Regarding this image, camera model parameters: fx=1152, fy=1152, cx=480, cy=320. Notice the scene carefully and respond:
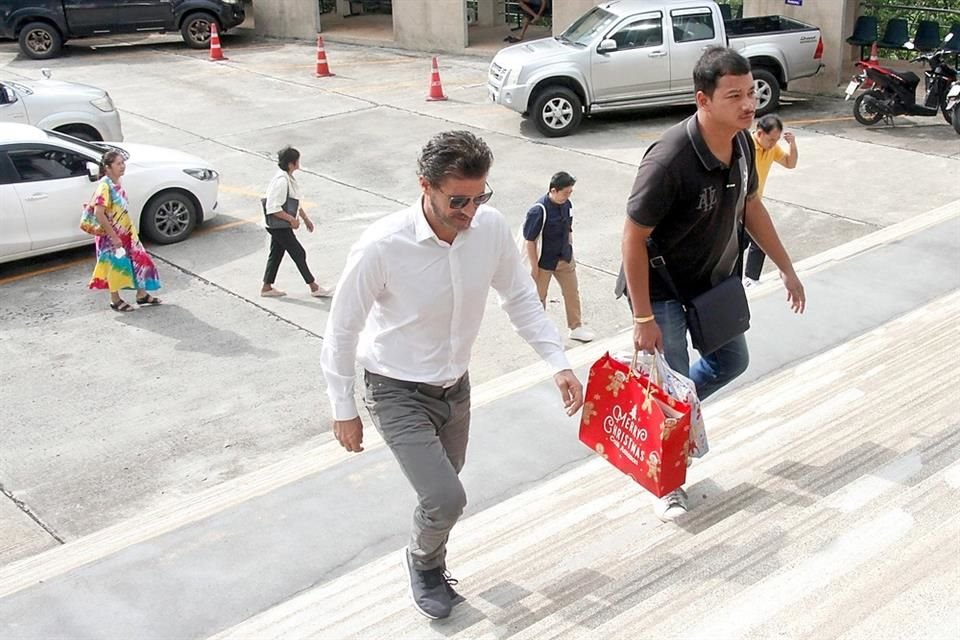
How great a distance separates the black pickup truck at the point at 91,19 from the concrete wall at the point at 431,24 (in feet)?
12.2

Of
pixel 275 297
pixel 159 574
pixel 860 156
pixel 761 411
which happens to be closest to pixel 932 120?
pixel 860 156

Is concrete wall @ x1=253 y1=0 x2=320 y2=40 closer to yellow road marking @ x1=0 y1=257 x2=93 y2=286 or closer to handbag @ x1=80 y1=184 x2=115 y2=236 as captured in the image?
yellow road marking @ x1=0 y1=257 x2=93 y2=286

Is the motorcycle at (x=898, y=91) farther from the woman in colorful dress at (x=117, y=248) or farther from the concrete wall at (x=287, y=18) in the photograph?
the concrete wall at (x=287, y=18)

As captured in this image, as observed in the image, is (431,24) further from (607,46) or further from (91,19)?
(607,46)

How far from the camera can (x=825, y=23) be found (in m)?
17.2

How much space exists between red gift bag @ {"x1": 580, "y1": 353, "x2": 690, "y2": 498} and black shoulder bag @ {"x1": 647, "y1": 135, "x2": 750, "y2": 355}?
1.27 ft

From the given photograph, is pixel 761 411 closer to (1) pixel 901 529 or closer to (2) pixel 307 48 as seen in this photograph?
(1) pixel 901 529

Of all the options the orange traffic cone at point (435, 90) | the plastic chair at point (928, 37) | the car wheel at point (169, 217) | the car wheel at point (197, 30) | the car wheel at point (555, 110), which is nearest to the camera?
the car wheel at point (169, 217)

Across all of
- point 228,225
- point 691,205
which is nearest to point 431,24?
point 228,225

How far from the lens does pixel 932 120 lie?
15.6 metres

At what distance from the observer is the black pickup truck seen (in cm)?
2236

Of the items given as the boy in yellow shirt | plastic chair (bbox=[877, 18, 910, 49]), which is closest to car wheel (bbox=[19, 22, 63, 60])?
plastic chair (bbox=[877, 18, 910, 49])

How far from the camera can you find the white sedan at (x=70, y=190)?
1079cm

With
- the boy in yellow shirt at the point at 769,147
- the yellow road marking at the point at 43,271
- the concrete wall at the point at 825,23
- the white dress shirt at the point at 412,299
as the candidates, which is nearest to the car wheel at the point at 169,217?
the yellow road marking at the point at 43,271
